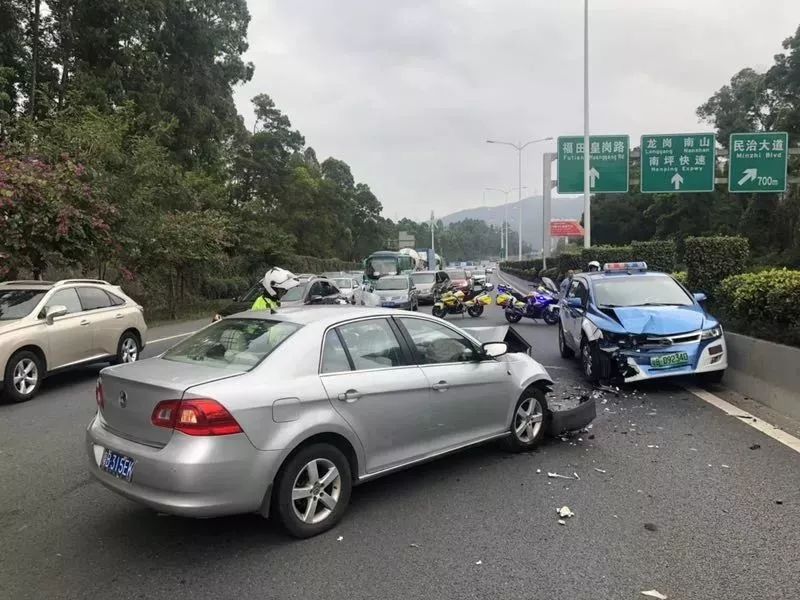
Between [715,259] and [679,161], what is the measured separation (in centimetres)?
1494

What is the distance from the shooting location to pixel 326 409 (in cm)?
406

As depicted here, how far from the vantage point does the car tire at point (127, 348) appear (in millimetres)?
10629

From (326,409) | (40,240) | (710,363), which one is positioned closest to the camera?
(326,409)

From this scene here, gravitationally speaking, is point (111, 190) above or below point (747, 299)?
above

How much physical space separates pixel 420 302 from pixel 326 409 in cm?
2390

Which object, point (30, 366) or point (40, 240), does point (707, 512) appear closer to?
point (30, 366)

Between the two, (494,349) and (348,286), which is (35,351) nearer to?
(494,349)

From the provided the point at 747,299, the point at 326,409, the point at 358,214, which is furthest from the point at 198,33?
the point at 358,214

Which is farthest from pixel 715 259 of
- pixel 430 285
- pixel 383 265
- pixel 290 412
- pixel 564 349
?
pixel 383 265

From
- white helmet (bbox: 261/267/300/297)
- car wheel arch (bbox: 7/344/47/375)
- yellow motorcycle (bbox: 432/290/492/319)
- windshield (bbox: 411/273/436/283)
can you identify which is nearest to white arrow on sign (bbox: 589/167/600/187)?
yellow motorcycle (bbox: 432/290/492/319)

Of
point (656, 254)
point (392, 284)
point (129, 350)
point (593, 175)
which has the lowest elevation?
point (129, 350)

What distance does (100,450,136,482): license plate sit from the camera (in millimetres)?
3828

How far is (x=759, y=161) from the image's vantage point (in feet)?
79.3

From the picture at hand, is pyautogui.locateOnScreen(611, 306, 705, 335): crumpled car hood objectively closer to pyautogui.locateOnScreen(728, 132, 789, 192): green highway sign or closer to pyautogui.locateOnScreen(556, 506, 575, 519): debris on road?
Answer: pyautogui.locateOnScreen(556, 506, 575, 519): debris on road
